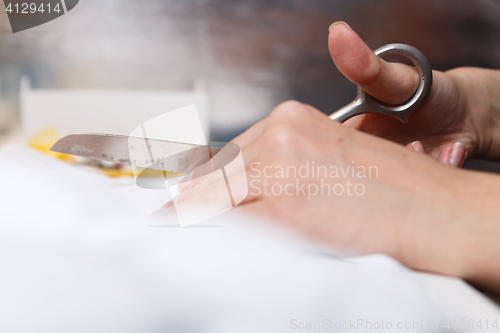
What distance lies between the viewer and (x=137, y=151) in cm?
38

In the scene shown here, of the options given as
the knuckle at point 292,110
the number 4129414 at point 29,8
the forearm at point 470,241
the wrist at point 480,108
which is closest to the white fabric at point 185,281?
the forearm at point 470,241

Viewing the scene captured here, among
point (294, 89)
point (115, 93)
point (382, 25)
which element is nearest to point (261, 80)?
point (294, 89)

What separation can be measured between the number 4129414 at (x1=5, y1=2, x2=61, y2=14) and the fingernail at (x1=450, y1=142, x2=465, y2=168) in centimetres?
128

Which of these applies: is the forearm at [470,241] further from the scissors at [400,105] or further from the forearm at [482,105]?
the forearm at [482,105]

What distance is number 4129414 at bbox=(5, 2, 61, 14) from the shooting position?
1145 mm

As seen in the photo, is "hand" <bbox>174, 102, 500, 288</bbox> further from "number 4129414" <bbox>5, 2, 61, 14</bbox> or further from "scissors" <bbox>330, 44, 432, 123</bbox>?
"number 4129414" <bbox>5, 2, 61, 14</bbox>

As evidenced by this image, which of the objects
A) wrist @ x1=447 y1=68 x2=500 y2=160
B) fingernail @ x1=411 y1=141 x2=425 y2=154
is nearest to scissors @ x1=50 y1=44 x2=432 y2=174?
fingernail @ x1=411 y1=141 x2=425 y2=154

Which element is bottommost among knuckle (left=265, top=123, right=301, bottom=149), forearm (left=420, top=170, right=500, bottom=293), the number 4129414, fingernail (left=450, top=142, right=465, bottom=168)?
fingernail (left=450, top=142, right=465, bottom=168)

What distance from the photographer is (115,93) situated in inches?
49.8

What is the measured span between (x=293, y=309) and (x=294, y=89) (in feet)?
3.33

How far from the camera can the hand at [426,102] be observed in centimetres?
44

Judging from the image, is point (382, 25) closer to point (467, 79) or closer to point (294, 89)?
point (294, 89)

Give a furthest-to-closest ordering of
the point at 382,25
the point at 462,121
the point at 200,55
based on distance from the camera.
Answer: the point at 200,55
the point at 382,25
the point at 462,121

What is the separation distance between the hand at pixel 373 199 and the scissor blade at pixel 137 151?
0.08 m
